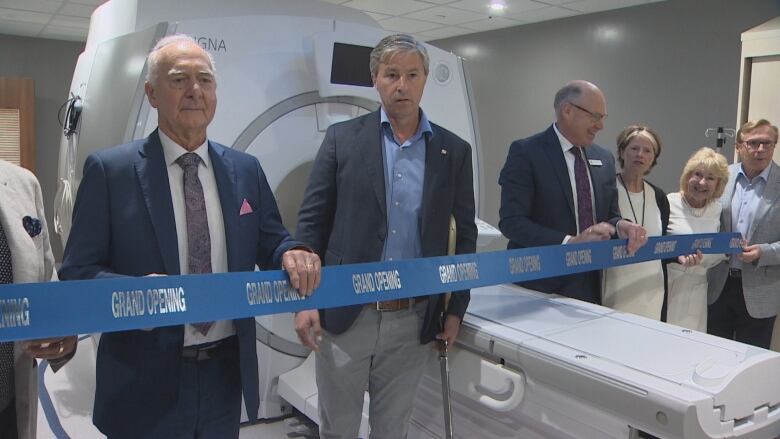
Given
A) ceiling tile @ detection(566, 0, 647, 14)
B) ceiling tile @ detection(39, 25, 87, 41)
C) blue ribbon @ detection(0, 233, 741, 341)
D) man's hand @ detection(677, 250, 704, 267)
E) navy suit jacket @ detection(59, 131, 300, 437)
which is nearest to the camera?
blue ribbon @ detection(0, 233, 741, 341)

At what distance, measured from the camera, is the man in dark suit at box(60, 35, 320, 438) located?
1103mm

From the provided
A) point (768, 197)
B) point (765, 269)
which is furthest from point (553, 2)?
point (765, 269)

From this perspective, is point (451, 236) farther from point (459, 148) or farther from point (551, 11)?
point (551, 11)

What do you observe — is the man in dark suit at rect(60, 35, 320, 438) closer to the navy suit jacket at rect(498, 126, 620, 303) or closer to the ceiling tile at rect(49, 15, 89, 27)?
the navy suit jacket at rect(498, 126, 620, 303)

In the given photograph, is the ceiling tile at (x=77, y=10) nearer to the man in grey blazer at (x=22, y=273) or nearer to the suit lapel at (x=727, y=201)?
the man in grey blazer at (x=22, y=273)

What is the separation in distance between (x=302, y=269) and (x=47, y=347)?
462 millimetres

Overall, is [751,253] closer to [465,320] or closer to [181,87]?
[465,320]

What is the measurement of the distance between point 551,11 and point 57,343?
482 cm

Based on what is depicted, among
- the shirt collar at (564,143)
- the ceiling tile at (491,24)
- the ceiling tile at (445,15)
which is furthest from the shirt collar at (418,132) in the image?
the ceiling tile at (491,24)

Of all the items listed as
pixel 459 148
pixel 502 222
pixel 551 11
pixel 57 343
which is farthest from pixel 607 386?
pixel 551 11

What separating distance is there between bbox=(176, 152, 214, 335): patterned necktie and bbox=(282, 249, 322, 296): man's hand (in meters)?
0.14

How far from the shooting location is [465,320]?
153 centimetres

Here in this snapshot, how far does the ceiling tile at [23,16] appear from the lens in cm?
507

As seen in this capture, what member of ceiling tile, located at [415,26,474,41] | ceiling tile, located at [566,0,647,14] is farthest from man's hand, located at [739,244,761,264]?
ceiling tile, located at [415,26,474,41]
